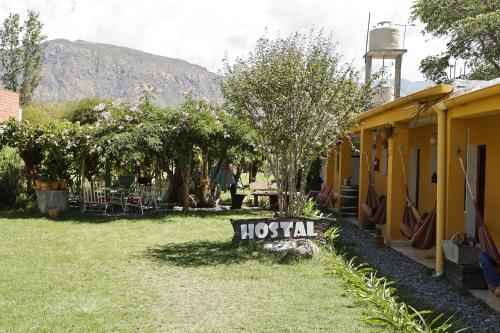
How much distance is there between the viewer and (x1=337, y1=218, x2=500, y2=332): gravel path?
5.25 m

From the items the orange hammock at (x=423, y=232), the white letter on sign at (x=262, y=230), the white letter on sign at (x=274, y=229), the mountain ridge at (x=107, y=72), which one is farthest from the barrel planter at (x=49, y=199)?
the mountain ridge at (x=107, y=72)

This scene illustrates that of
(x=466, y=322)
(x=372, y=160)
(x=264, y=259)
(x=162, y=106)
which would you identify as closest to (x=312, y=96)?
(x=264, y=259)

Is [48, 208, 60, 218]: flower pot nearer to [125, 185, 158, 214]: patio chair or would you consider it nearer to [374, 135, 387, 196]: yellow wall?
[125, 185, 158, 214]: patio chair

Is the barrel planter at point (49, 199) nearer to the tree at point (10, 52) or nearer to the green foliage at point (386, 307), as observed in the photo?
the green foliage at point (386, 307)

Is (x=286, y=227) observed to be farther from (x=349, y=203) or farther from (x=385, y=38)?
(x=385, y=38)

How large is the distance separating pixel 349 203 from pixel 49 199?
7.52 meters

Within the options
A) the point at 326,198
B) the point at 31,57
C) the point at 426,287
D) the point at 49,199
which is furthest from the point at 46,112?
the point at 426,287

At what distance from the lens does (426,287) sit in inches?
255

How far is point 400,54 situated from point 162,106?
21.8 ft

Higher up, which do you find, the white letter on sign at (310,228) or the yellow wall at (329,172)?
the yellow wall at (329,172)

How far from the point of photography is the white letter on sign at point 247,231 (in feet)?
27.7

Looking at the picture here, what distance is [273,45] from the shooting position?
879cm

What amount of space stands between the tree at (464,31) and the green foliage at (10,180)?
45.5 ft

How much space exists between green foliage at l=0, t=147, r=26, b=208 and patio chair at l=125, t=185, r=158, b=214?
9.39 feet
